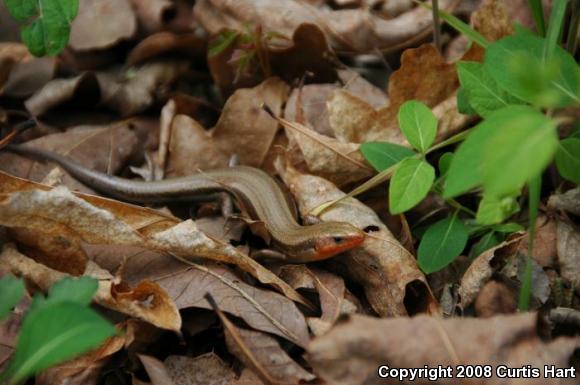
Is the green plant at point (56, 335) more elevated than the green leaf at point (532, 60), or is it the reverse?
the green leaf at point (532, 60)

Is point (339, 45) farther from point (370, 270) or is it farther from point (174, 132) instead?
point (370, 270)

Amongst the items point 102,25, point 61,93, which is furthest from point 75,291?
point 102,25

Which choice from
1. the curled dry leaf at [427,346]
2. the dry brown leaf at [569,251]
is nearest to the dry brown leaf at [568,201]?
the dry brown leaf at [569,251]

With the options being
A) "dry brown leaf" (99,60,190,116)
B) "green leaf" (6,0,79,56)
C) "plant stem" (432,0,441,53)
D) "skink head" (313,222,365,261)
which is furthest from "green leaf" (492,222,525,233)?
"dry brown leaf" (99,60,190,116)

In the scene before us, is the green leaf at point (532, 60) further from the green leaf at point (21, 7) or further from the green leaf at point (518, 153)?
the green leaf at point (21, 7)

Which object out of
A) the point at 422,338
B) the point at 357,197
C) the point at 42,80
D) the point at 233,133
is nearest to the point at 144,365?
the point at 422,338

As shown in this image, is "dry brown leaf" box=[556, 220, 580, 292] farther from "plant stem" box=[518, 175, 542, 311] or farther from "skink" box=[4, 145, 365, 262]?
"skink" box=[4, 145, 365, 262]

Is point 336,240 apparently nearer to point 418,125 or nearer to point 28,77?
point 418,125
